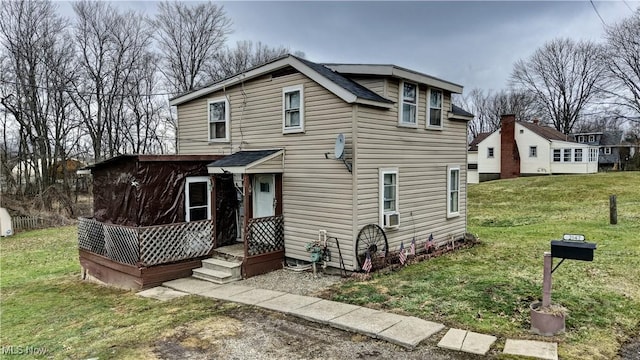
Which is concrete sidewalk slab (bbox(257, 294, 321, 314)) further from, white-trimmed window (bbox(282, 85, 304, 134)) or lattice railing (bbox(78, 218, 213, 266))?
white-trimmed window (bbox(282, 85, 304, 134))

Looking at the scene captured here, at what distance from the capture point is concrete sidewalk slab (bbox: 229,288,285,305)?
7.83m

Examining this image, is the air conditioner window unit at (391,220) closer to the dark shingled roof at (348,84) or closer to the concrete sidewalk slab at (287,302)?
the dark shingled roof at (348,84)

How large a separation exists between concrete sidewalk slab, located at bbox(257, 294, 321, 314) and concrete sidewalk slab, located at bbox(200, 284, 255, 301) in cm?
97

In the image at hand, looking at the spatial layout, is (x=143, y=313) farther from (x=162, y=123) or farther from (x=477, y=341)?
(x=162, y=123)

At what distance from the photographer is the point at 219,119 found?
1229 cm

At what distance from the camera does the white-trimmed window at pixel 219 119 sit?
1199cm

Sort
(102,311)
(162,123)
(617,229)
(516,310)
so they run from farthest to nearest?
(162,123) < (617,229) < (102,311) < (516,310)

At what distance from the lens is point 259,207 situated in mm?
11250

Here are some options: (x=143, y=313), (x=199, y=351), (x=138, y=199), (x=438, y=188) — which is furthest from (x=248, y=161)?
(x=438, y=188)

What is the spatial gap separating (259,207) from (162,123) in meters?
26.9

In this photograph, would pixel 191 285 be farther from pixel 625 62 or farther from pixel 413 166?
pixel 625 62

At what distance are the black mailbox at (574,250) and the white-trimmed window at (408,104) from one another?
5435 mm

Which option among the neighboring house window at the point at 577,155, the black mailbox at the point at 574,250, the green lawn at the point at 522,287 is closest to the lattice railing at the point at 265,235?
the green lawn at the point at 522,287

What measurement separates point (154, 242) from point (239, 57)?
31378mm
